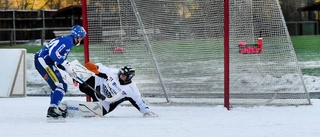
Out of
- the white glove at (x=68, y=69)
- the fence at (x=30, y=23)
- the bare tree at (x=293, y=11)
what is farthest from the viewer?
the fence at (x=30, y=23)

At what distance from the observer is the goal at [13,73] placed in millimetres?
12586

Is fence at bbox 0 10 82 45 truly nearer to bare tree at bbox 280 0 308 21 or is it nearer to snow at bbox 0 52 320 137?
bare tree at bbox 280 0 308 21

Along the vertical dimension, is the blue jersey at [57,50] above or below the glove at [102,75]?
above

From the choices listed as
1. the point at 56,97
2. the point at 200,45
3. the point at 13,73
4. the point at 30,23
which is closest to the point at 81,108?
the point at 56,97

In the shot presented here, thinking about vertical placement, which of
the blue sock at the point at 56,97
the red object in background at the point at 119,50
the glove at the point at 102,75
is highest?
the red object in background at the point at 119,50

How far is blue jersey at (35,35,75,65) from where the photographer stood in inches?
351

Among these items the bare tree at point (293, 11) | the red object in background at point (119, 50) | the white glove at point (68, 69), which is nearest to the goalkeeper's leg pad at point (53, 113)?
the white glove at point (68, 69)

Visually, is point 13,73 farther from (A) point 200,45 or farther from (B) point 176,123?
(B) point 176,123

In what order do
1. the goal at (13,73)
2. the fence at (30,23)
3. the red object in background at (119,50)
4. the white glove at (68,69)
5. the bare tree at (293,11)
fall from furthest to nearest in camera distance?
the fence at (30,23)
the bare tree at (293,11)
the goal at (13,73)
the red object in background at (119,50)
the white glove at (68,69)

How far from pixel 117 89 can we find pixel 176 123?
3.31 feet

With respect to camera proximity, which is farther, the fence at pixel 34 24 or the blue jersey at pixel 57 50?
the fence at pixel 34 24

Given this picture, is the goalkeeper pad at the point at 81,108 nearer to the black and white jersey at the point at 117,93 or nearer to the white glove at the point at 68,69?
the black and white jersey at the point at 117,93

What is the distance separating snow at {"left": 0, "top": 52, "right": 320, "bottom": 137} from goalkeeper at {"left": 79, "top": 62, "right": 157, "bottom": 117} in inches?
5.9

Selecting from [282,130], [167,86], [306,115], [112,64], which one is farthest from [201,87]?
[282,130]
